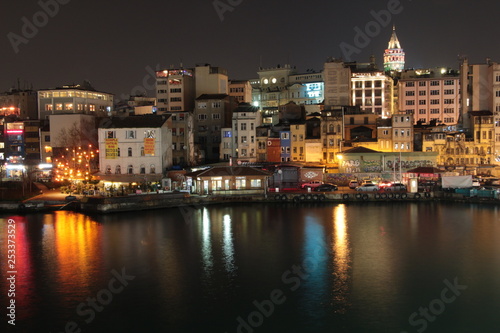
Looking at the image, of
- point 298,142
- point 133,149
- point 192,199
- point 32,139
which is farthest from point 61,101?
point 192,199

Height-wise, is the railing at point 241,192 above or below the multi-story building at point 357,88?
below

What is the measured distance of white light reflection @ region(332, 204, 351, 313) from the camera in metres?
13.4

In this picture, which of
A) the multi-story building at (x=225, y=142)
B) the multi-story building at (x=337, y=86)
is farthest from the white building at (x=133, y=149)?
the multi-story building at (x=337, y=86)

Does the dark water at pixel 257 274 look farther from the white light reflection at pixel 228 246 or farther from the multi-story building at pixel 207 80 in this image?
the multi-story building at pixel 207 80

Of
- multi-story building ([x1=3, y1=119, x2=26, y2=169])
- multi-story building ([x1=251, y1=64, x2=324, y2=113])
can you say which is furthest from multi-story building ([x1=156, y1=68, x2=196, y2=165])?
multi-story building ([x1=3, y1=119, x2=26, y2=169])

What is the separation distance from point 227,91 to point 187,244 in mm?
29120

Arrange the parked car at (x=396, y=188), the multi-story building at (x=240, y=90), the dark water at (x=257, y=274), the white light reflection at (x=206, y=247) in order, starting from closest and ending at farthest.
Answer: the dark water at (x=257, y=274), the white light reflection at (x=206, y=247), the parked car at (x=396, y=188), the multi-story building at (x=240, y=90)

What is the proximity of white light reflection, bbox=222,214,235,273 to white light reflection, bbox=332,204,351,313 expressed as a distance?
3.22 metres

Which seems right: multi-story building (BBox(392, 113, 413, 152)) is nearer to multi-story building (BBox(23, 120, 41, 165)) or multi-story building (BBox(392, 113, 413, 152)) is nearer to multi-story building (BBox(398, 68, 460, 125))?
multi-story building (BBox(398, 68, 460, 125))

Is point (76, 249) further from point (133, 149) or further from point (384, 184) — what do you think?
point (384, 184)

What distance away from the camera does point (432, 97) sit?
4769cm

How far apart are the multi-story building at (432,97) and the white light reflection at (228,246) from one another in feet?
97.7

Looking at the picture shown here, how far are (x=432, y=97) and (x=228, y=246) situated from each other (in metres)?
35.1

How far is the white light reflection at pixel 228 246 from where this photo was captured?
638 inches
